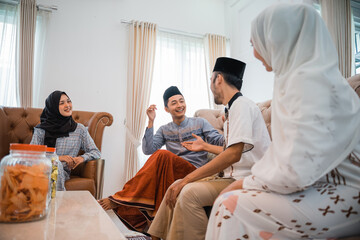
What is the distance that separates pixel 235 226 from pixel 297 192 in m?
0.22

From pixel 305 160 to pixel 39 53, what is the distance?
364 centimetres

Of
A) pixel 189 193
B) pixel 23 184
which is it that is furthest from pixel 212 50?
pixel 23 184

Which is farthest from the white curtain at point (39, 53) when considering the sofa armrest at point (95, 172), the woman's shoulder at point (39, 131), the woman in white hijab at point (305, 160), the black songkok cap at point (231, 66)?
the woman in white hijab at point (305, 160)

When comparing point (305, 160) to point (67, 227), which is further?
point (67, 227)

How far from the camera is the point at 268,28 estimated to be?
36.6 inches

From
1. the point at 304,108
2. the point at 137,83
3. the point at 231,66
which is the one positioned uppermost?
the point at 137,83

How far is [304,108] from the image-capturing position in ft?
2.44

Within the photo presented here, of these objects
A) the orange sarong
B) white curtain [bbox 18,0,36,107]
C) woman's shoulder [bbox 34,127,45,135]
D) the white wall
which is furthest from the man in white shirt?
white curtain [bbox 18,0,36,107]

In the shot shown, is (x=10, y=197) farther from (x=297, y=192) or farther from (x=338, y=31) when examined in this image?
(x=338, y=31)

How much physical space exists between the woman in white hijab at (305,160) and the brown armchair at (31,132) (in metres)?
1.75

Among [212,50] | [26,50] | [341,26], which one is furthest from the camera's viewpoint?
[212,50]

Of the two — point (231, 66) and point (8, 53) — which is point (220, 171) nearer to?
point (231, 66)

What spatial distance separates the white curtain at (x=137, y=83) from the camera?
375cm

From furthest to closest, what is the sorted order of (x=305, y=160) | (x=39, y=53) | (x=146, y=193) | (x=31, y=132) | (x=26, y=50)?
(x=39, y=53)
(x=26, y=50)
(x=31, y=132)
(x=146, y=193)
(x=305, y=160)
